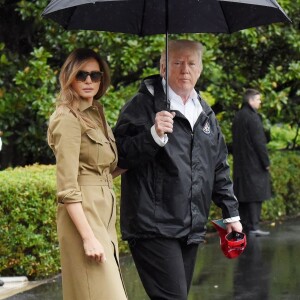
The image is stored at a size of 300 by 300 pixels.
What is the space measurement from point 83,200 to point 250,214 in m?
8.05

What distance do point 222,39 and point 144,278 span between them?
8588 mm

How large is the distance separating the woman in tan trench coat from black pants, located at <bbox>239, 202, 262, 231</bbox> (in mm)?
7687

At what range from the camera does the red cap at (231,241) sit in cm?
547

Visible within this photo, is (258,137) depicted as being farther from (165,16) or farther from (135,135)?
(135,135)

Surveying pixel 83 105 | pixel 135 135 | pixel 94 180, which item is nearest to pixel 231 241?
pixel 135 135

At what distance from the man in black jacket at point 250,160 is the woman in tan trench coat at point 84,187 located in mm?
7511

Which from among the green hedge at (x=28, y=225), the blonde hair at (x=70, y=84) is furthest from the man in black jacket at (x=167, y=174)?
the green hedge at (x=28, y=225)

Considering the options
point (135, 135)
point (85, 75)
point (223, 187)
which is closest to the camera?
point (85, 75)

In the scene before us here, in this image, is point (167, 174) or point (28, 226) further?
point (28, 226)

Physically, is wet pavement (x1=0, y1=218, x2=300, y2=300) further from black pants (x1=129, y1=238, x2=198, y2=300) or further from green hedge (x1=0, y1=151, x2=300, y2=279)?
black pants (x1=129, y1=238, x2=198, y2=300)

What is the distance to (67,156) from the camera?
4680mm

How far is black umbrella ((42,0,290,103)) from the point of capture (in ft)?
19.0

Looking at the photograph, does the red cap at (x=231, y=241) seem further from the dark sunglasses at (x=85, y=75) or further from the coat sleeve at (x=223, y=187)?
the dark sunglasses at (x=85, y=75)

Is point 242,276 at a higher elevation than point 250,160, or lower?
lower
